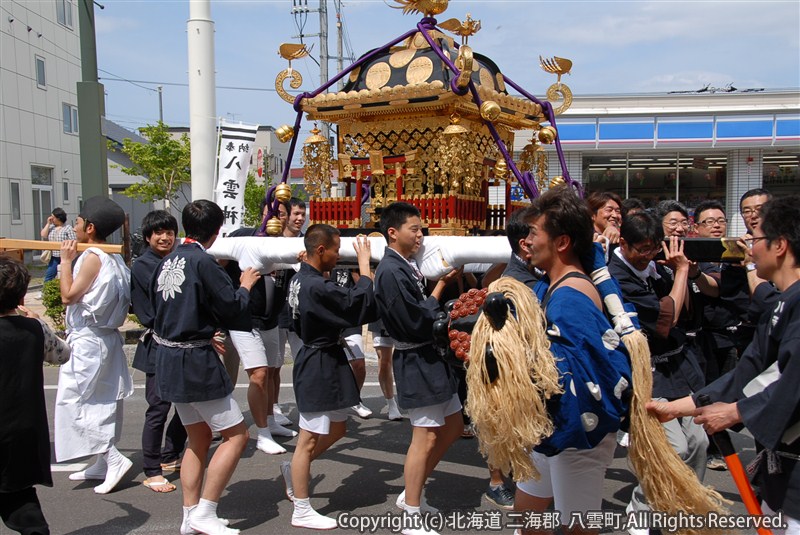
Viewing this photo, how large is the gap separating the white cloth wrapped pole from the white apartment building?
1898cm

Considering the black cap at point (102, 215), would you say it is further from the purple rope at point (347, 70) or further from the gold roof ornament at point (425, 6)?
the gold roof ornament at point (425, 6)

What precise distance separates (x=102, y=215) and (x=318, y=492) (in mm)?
2405

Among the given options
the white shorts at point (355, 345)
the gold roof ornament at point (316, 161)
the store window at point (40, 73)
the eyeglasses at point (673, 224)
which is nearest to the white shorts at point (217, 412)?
the white shorts at point (355, 345)

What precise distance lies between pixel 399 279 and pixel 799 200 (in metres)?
1.98

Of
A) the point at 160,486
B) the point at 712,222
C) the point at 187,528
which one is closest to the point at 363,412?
the point at 160,486

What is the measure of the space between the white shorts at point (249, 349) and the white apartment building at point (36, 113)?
18.1 m

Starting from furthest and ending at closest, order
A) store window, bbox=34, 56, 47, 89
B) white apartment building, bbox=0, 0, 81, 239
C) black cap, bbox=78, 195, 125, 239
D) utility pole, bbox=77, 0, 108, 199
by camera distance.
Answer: store window, bbox=34, 56, 47, 89 < white apartment building, bbox=0, 0, 81, 239 < utility pole, bbox=77, 0, 108, 199 < black cap, bbox=78, 195, 125, 239

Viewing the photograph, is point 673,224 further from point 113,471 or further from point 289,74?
point 113,471

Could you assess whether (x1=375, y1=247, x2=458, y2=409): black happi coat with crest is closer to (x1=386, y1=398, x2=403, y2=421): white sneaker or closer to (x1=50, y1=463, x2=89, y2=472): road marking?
(x1=386, y1=398, x2=403, y2=421): white sneaker

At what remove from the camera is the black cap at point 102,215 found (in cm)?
451

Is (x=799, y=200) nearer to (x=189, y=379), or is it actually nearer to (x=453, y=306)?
(x=453, y=306)

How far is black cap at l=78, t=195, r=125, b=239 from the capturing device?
451 cm

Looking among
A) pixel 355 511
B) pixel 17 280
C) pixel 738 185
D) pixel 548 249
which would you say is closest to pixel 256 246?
pixel 17 280

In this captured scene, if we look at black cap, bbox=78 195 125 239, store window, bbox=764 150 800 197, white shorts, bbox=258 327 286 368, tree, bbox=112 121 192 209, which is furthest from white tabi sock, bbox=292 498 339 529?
tree, bbox=112 121 192 209
